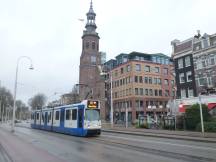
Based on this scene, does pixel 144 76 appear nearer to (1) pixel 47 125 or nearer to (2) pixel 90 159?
(1) pixel 47 125

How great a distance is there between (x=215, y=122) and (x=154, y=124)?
33.9 feet

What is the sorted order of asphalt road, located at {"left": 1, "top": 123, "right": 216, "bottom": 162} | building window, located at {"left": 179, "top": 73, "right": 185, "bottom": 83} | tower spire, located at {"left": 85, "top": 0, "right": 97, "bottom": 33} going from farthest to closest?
tower spire, located at {"left": 85, "top": 0, "right": 97, "bottom": 33}, building window, located at {"left": 179, "top": 73, "right": 185, "bottom": 83}, asphalt road, located at {"left": 1, "top": 123, "right": 216, "bottom": 162}

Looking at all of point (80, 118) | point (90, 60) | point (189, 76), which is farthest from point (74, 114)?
point (90, 60)

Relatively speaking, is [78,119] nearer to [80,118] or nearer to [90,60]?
[80,118]

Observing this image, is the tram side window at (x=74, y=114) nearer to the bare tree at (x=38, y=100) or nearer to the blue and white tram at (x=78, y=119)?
the blue and white tram at (x=78, y=119)

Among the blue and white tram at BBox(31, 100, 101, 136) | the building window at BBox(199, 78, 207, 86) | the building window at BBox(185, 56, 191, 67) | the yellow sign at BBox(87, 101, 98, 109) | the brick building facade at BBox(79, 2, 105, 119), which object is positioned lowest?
the blue and white tram at BBox(31, 100, 101, 136)

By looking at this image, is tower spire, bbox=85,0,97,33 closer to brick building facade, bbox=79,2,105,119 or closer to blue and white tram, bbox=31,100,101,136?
brick building facade, bbox=79,2,105,119

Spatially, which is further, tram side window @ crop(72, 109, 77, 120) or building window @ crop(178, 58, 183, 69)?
building window @ crop(178, 58, 183, 69)

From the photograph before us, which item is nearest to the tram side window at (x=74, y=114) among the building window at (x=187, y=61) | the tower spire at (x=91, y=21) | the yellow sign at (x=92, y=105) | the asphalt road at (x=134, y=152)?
the yellow sign at (x=92, y=105)

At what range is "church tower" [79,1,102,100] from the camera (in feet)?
294

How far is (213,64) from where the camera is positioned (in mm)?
38469

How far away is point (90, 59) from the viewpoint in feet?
298

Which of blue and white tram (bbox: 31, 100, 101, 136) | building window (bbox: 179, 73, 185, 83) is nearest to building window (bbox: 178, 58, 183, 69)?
building window (bbox: 179, 73, 185, 83)

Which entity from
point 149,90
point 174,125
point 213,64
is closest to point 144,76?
point 149,90
